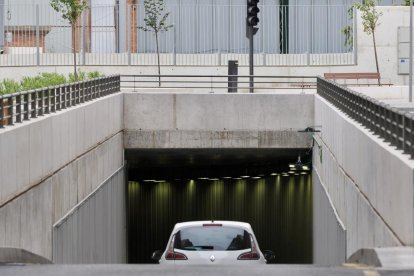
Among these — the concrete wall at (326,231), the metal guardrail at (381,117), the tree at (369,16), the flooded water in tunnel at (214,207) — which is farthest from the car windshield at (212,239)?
the tree at (369,16)

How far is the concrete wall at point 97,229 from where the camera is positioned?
26406mm

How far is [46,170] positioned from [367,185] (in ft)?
22.1

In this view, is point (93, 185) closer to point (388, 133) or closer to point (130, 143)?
point (130, 143)

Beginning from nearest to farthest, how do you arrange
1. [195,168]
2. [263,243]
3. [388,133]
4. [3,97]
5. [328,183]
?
[388,133], [3,97], [328,183], [263,243], [195,168]

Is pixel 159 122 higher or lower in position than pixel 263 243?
higher

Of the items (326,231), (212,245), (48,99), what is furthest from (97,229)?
(212,245)

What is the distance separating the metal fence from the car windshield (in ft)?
136

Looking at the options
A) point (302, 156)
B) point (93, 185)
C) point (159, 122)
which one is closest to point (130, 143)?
point (159, 122)

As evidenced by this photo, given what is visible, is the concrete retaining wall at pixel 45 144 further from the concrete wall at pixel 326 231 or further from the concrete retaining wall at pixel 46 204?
the concrete wall at pixel 326 231

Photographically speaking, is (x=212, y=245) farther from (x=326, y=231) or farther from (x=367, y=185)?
(x=326, y=231)

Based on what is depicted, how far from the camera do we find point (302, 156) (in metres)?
44.6

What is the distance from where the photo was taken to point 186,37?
64062mm

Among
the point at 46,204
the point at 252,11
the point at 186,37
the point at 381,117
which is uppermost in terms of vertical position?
the point at 252,11

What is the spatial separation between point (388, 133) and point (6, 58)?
44367mm
